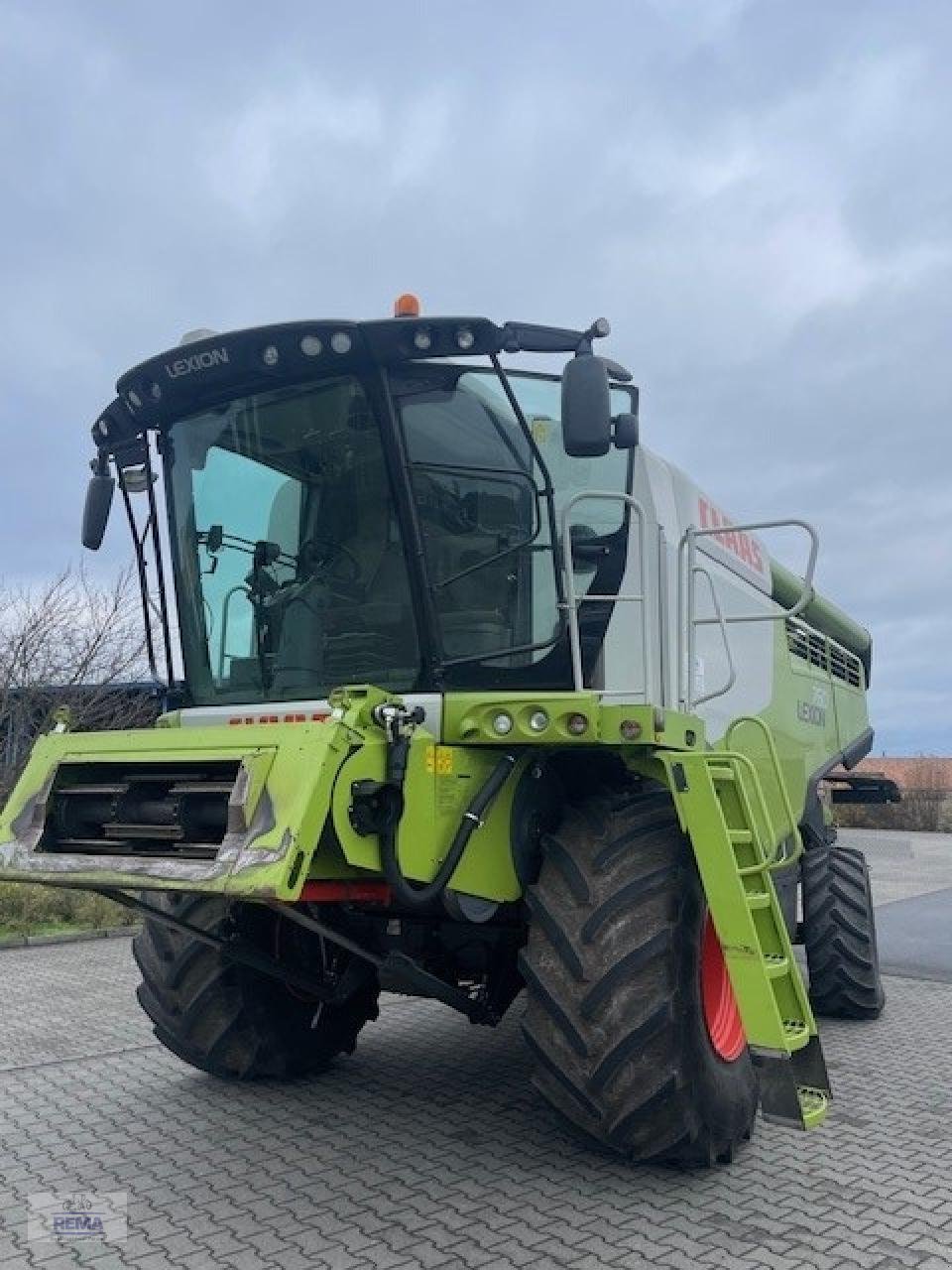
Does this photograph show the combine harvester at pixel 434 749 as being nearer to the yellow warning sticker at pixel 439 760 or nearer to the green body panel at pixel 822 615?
the yellow warning sticker at pixel 439 760

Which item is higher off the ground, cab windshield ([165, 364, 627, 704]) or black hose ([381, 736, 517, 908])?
cab windshield ([165, 364, 627, 704])

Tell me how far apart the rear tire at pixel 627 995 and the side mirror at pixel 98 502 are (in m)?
2.50

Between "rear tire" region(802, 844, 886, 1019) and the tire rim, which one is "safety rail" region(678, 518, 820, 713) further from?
"rear tire" region(802, 844, 886, 1019)

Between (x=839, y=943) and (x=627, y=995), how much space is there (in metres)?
3.55

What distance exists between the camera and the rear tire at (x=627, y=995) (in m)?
3.54

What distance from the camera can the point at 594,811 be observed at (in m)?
3.97

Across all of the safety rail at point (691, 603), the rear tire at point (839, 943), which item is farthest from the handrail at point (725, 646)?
the rear tire at point (839, 943)

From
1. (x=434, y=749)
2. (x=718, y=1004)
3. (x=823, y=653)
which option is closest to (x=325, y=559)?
(x=434, y=749)

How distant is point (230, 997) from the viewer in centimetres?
474

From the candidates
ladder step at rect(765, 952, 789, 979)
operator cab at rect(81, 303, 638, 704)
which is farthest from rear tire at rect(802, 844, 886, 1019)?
operator cab at rect(81, 303, 638, 704)

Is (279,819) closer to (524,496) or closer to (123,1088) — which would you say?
(524,496)

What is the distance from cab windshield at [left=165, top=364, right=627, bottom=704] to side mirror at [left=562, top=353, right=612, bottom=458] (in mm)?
418

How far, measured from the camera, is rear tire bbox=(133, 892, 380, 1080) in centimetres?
462

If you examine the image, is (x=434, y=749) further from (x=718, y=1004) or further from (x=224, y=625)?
(x=718, y=1004)
